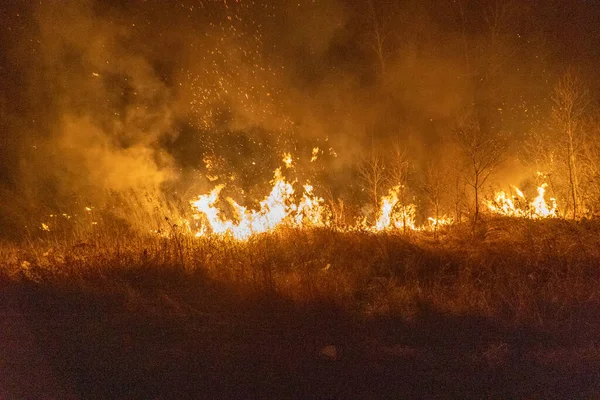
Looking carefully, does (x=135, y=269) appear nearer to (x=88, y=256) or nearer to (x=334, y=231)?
(x=88, y=256)

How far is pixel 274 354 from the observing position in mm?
4637

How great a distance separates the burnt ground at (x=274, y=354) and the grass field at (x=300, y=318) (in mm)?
19

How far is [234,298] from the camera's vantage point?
6.18m

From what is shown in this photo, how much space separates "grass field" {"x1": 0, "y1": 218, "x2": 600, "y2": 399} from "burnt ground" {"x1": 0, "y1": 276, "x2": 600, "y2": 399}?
19 millimetres

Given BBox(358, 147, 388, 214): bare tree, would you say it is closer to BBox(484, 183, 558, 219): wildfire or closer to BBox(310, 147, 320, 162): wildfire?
BBox(310, 147, 320, 162): wildfire

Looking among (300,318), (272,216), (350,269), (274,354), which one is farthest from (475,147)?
(274,354)

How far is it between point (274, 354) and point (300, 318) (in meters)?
0.91

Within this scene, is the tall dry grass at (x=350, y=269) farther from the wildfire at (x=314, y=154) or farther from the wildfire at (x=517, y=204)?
the wildfire at (x=314, y=154)

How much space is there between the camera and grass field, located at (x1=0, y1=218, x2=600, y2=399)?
163 inches

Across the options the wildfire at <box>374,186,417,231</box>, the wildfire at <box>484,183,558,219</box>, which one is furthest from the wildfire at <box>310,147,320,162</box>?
Result: the wildfire at <box>484,183,558,219</box>

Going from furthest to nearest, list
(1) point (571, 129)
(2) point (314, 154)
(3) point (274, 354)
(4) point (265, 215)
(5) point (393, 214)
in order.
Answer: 1. (2) point (314, 154)
2. (1) point (571, 129)
3. (5) point (393, 214)
4. (4) point (265, 215)
5. (3) point (274, 354)

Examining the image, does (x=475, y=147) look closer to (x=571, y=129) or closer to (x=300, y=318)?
(x=571, y=129)

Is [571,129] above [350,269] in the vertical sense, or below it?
above

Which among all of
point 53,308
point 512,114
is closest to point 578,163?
point 512,114
